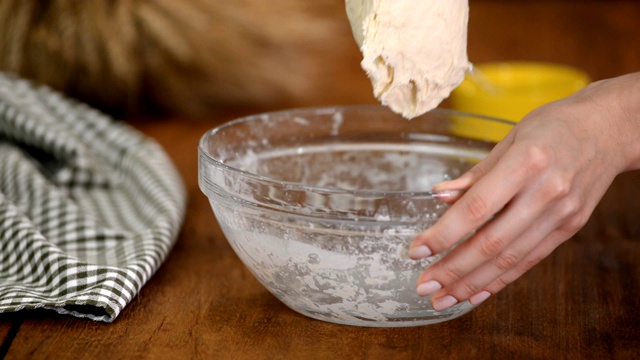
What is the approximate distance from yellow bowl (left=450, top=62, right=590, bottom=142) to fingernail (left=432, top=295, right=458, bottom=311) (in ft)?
0.85

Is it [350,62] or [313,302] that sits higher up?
[313,302]

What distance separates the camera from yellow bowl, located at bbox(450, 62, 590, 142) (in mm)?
1130

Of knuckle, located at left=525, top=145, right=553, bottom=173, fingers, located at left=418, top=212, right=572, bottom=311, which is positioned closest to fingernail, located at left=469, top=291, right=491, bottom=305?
fingers, located at left=418, top=212, right=572, bottom=311

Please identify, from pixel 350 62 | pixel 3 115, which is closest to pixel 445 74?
pixel 3 115

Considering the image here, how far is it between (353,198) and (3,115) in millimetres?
632

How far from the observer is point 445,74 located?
2.35 feet

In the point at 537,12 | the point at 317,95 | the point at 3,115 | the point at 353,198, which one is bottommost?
the point at 537,12

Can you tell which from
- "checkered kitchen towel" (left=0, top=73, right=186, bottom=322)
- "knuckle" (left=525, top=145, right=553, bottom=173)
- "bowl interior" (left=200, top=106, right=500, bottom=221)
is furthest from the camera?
"bowl interior" (left=200, top=106, right=500, bottom=221)

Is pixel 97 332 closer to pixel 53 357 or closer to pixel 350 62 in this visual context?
pixel 53 357

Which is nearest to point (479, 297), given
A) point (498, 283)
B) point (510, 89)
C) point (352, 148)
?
point (498, 283)

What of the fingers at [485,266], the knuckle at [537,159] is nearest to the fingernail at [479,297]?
the fingers at [485,266]

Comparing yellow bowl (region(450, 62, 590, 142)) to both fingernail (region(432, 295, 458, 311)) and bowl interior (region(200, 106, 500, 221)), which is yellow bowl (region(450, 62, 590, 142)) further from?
fingernail (region(432, 295, 458, 311))

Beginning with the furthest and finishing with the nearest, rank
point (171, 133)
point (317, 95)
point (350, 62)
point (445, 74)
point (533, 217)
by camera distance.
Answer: point (350, 62) → point (317, 95) → point (171, 133) → point (445, 74) → point (533, 217)

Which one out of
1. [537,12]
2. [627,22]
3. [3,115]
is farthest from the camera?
[537,12]
